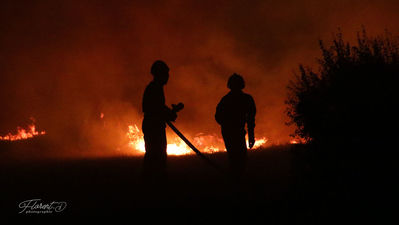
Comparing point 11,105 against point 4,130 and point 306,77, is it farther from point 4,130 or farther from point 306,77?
point 306,77

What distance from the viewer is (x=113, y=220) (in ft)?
16.6

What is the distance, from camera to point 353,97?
5852 mm

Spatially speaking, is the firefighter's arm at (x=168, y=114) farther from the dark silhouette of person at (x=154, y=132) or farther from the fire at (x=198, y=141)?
the fire at (x=198, y=141)

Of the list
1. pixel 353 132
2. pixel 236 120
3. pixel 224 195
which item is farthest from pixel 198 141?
pixel 353 132

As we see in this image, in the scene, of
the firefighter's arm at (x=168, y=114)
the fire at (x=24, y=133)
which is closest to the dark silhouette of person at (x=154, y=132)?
the firefighter's arm at (x=168, y=114)

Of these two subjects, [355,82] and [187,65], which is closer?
[355,82]

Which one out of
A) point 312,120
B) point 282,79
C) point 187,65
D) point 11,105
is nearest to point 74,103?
point 11,105

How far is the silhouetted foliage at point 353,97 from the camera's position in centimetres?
555

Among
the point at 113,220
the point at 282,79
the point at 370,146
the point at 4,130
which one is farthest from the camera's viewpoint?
the point at 4,130

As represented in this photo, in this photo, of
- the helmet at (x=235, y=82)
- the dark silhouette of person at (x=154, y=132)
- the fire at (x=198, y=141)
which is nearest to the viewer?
the dark silhouette of person at (x=154, y=132)

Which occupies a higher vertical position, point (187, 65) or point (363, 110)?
point (187, 65)

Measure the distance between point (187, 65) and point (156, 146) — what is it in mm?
23868

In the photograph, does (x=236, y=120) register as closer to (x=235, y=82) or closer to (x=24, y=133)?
(x=235, y=82)

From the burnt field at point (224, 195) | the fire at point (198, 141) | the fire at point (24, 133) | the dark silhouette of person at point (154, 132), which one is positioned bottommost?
the burnt field at point (224, 195)
